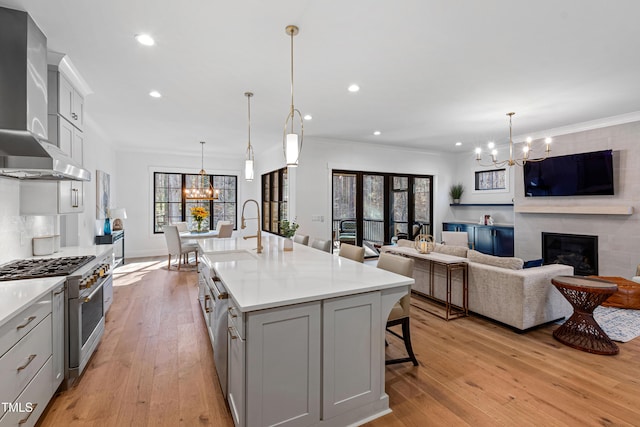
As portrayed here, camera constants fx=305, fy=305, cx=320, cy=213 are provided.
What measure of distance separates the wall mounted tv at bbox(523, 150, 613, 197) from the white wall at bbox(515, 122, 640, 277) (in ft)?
→ 0.36

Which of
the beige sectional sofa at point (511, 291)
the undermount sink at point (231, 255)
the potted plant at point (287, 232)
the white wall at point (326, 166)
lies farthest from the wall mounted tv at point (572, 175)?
the undermount sink at point (231, 255)

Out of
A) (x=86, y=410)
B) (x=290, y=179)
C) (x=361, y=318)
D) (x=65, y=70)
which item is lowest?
(x=86, y=410)

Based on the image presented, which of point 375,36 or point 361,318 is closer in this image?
point 361,318

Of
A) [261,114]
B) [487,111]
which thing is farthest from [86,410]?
[487,111]

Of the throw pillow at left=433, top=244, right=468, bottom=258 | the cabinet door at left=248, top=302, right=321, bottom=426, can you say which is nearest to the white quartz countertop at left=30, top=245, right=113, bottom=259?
the cabinet door at left=248, top=302, right=321, bottom=426

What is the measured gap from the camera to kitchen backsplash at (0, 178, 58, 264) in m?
2.54

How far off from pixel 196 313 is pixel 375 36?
3.60m

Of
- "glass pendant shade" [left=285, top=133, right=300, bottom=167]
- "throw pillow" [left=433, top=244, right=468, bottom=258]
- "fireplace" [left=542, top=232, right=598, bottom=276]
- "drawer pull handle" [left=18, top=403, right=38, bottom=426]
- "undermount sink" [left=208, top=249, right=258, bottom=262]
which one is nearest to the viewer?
"drawer pull handle" [left=18, top=403, right=38, bottom=426]

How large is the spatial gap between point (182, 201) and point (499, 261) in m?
7.36

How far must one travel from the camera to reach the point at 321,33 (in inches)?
93.1

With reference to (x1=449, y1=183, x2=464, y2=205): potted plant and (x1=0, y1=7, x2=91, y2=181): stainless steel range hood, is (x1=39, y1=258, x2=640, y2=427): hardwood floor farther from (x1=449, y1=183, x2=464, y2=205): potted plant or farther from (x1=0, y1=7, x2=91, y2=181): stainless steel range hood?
(x1=449, y1=183, x2=464, y2=205): potted plant

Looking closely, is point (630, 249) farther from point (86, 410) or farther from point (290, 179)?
point (86, 410)

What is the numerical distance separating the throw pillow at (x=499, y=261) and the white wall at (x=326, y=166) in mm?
3022

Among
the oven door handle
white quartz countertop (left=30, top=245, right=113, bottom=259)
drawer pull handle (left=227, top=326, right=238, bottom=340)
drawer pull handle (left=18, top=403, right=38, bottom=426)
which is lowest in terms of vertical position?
drawer pull handle (left=18, top=403, right=38, bottom=426)
